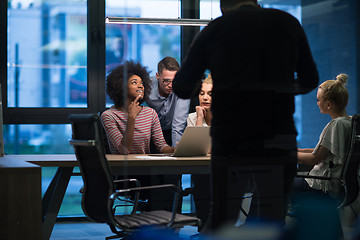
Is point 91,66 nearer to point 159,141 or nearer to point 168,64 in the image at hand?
point 159,141

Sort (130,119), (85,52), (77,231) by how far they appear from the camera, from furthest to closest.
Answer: (85,52) → (77,231) → (130,119)

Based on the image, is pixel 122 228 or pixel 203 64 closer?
pixel 203 64

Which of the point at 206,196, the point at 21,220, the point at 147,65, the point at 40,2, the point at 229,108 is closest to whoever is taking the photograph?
the point at 229,108

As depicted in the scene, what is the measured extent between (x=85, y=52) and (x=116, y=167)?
7.37 ft

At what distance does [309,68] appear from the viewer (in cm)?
204

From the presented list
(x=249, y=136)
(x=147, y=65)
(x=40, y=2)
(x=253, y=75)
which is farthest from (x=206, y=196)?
(x=40, y=2)

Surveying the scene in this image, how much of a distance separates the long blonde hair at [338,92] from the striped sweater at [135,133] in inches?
40.3

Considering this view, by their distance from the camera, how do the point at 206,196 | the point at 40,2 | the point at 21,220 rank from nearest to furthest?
1. the point at 206,196
2. the point at 21,220
3. the point at 40,2

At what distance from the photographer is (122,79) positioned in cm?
351

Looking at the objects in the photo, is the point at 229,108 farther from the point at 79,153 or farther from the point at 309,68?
the point at 79,153

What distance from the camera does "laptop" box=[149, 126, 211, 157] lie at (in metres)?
2.19

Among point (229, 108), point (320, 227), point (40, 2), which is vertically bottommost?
point (320, 227)

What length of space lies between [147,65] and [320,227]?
3.99ft

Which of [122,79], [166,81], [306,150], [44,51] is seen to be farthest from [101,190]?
[44,51]
